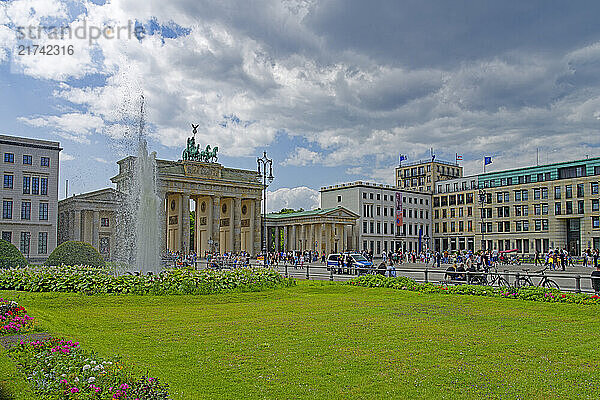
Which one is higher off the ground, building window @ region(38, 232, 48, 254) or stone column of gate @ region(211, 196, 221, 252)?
stone column of gate @ region(211, 196, 221, 252)

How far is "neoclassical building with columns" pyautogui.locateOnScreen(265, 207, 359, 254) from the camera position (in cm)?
10319

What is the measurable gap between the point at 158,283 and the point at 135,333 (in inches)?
400

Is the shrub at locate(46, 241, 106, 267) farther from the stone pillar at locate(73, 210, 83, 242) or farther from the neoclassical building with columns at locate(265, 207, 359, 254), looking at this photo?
the neoclassical building with columns at locate(265, 207, 359, 254)

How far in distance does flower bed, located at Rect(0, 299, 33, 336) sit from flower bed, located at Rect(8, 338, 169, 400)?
7.86 feet

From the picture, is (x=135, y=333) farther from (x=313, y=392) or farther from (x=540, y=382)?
(x=540, y=382)

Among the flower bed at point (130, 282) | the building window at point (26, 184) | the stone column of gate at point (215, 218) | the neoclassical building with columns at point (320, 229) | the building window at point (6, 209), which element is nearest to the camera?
the flower bed at point (130, 282)

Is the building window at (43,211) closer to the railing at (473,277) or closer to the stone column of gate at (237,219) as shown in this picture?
the railing at (473,277)

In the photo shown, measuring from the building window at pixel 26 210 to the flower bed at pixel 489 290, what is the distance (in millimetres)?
54320

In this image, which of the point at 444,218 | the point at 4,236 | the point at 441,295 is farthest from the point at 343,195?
the point at 441,295

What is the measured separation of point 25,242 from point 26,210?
409 cm

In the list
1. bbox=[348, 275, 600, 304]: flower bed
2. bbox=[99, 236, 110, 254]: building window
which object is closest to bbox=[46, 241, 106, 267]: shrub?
bbox=[348, 275, 600, 304]: flower bed

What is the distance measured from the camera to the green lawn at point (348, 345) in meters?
8.59

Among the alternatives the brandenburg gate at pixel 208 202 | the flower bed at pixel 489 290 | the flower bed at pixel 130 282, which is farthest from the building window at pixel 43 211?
the flower bed at pixel 489 290

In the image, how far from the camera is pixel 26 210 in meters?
67.9
